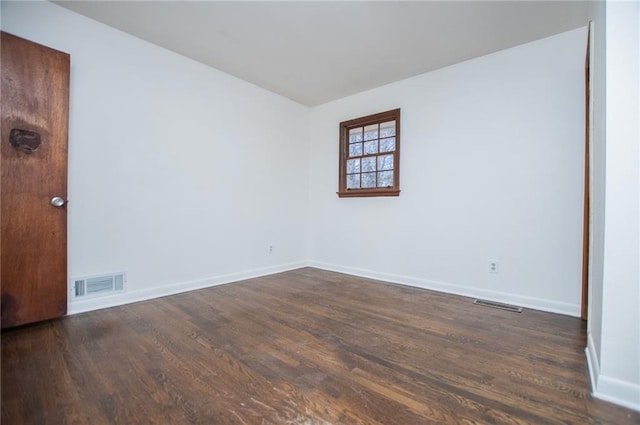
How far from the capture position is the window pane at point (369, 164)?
159 inches

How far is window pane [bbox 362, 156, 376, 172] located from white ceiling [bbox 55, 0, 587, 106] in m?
1.09

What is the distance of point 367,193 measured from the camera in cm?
402

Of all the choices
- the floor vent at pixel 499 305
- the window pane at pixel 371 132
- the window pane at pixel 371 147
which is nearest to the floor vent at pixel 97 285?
the window pane at pixel 371 147

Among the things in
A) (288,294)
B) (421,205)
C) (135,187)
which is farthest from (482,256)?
(135,187)

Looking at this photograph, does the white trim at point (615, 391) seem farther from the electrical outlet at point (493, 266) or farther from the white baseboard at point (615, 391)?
the electrical outlet at point (493, 266)

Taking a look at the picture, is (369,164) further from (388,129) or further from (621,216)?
(621,216)

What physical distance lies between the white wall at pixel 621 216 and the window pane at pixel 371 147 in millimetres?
2675

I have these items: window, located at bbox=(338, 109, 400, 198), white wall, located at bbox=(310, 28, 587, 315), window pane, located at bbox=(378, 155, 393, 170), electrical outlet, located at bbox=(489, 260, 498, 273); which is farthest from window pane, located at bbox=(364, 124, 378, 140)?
electrical outlet, located at bbox=(489, 260, 498, 273)

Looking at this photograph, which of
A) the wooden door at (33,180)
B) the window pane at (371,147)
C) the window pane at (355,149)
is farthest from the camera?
the window pane at (355,149)

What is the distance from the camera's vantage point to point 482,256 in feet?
10.2

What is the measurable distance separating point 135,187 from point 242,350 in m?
2.00

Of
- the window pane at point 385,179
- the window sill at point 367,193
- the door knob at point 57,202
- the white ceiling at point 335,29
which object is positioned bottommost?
the door knob at point 57,202

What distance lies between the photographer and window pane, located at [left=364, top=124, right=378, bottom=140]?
404 cm

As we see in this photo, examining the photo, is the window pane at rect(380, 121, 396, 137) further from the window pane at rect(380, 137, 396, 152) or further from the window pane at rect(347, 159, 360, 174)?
the window pane at rect(347, 159, 360, 174)
